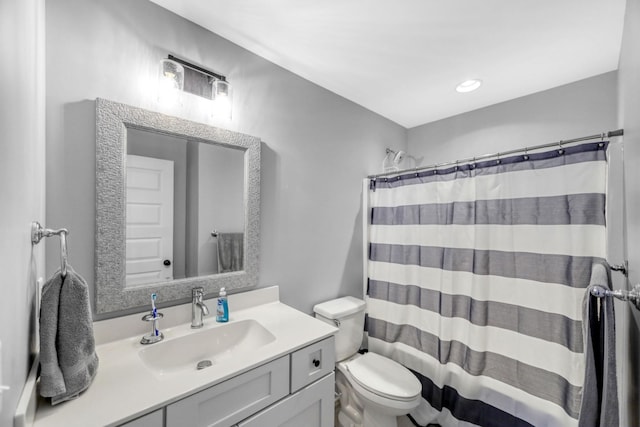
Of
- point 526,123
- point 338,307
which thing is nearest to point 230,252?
point 338,307

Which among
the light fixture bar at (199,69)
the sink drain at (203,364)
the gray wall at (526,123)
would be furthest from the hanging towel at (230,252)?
the gray wall at (526,123)

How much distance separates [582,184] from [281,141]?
1597mm

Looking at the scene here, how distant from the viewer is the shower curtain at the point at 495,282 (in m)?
1.26

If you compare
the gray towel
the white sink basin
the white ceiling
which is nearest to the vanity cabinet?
the white sink basin

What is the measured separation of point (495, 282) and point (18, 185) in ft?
6.53

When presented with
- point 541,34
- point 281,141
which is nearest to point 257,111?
point 281,141

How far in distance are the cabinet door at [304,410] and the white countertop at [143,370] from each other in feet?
0.67

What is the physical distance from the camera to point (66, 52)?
1029 mm

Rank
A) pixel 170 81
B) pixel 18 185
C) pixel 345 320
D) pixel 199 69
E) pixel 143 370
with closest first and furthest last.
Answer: pixel 18 185 → pixel 143 370 → pixel 170 81 → pixel 199 69 → pixel 345 320

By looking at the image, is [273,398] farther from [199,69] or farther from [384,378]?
[199,69]

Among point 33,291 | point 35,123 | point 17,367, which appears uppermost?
point 35,123

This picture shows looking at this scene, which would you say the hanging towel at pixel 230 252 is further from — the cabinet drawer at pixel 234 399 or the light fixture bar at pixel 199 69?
the light fixture bar at pixel 199 69

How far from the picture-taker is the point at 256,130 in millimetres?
1575

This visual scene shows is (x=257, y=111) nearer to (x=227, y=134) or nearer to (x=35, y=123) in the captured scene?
(x=227, y=134)
